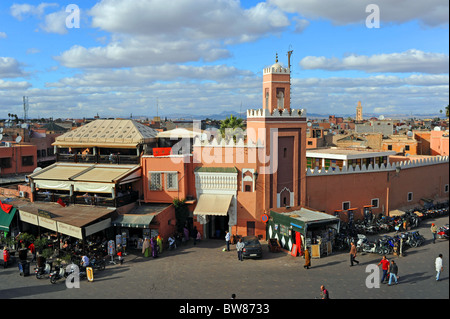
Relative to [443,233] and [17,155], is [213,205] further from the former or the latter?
[17,155]

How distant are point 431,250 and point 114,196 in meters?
17.6

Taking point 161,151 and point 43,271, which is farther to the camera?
point 161,151

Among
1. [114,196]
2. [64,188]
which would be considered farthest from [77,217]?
[64,188]

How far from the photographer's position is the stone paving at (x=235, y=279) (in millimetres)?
15148

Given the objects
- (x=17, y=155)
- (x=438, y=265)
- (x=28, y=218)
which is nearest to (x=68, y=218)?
(x=28, y=218)

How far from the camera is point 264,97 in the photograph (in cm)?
2428

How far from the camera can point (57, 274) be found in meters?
16.6

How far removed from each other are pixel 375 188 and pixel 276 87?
33.8 ft

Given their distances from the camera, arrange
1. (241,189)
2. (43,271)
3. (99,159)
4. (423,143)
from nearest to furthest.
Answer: (43,271) < (241,189) < (99,159) < (423,143)

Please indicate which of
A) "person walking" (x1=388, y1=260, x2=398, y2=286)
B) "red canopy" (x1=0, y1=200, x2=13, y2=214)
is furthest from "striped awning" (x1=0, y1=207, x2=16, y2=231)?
"person walking" (x1=388, y1=260, x2=398, y2=286)

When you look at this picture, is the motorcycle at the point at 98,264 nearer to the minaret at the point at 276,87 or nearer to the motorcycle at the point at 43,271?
the motorcycle at the point at 43,271

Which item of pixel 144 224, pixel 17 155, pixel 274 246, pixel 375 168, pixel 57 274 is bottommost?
pixel 274 246

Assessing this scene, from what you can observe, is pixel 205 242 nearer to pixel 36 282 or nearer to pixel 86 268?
pixel 86 268

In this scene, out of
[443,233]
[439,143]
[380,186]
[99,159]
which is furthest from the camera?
[439,143]
